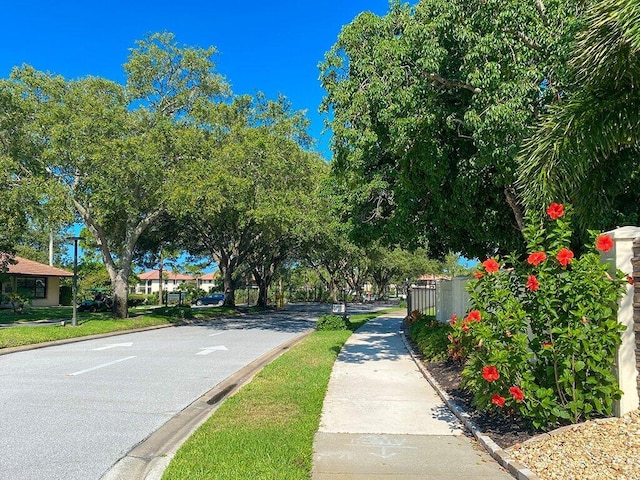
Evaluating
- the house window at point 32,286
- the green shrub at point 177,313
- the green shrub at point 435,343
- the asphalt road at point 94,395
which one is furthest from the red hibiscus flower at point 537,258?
the house window at point 32,286

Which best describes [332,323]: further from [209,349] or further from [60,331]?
[60,331]

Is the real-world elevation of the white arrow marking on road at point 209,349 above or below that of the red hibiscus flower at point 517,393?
below

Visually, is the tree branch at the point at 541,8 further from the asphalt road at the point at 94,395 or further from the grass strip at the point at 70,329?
the grass strip at the point at 70,329

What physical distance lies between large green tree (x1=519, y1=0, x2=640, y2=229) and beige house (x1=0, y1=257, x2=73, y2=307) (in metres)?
41.8

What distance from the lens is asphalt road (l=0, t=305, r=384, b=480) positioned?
5953 mm

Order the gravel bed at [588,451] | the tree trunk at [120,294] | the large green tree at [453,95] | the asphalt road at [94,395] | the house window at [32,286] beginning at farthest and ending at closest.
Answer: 1. the house window at [32,286]
2. the tree trunk at [120,294]
3. the large green tree at [453,95]
4. the asphalt road at [94,395]
5. the gravel bed at [588,451]

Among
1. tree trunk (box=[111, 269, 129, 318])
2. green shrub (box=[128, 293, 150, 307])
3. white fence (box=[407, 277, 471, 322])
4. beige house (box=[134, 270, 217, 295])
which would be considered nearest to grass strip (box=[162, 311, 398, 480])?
white fence (box=[407, 277, 471, 322])

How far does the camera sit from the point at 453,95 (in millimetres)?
9891

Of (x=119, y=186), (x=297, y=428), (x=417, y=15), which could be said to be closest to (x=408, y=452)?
(x=297, y=428)

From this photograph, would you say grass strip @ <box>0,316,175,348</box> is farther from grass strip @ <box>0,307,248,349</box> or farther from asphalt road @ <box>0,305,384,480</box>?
asphalt road @ <box>0,305,384,480</box>

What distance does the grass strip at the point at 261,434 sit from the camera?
526 cm

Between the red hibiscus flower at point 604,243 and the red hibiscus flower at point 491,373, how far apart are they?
5.60 feet

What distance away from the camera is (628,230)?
5910mm

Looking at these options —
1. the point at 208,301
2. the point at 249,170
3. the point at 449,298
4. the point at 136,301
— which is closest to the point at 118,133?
the point at 249,170
